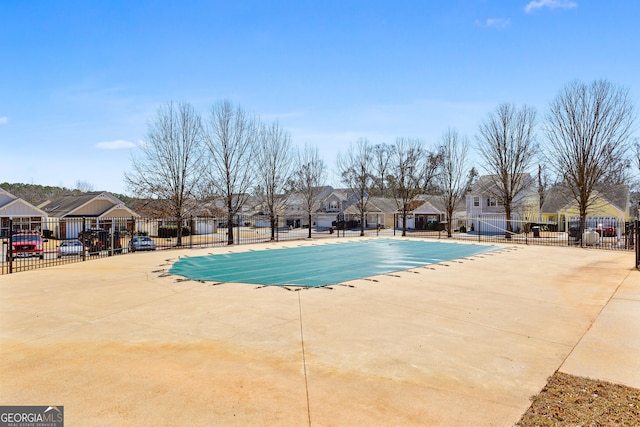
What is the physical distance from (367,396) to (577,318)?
4.89 metres

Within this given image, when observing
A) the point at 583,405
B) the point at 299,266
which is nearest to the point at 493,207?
the point at 299,266

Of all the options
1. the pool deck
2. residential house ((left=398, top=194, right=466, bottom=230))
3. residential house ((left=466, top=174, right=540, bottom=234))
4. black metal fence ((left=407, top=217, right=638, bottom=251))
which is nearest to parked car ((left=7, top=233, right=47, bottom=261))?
the pool deck

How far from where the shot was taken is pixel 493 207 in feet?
134

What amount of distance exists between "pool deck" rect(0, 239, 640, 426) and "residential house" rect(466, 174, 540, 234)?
31.5 m

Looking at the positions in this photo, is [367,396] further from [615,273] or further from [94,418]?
[615,273]

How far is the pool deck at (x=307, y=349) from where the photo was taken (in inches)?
135

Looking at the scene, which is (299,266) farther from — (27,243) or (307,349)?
(27,243)

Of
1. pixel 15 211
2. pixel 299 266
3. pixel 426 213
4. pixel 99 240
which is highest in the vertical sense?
pixel 15 211

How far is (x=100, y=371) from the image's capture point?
4207mm

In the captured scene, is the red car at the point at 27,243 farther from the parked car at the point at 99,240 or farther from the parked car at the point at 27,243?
the parked car at the point at 99,240

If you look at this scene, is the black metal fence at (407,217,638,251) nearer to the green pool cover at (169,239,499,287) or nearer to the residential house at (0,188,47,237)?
the green pool cover at (169,239,499,287)

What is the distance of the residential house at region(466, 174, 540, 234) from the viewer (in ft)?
127

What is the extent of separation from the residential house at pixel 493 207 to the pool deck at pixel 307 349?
31524 mm

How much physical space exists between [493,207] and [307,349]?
41.0m
